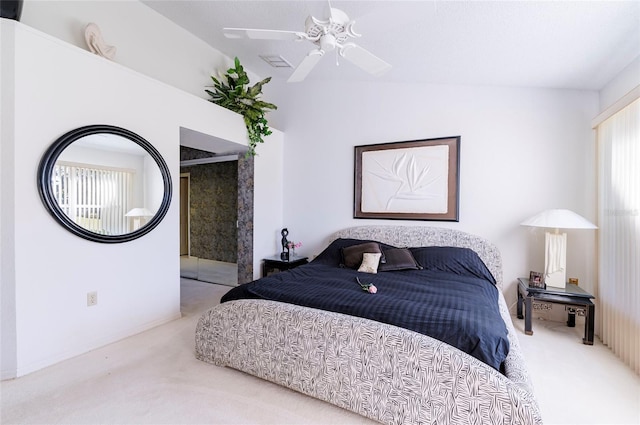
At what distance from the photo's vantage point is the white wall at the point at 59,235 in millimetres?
1958

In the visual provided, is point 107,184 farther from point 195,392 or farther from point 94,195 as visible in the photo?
point 195,392

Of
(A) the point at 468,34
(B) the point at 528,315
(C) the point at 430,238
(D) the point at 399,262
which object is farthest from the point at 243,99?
(B) the point at 528,315

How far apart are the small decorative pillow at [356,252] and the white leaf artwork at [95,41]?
2998 millimetres

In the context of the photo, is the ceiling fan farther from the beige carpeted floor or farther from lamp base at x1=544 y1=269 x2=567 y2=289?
lamp base at x1=544 y1=269 x2=567 y2=289

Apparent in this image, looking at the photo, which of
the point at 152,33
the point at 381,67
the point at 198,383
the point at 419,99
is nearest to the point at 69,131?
the point at 152,33

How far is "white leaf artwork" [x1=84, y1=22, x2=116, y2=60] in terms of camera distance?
2473mm

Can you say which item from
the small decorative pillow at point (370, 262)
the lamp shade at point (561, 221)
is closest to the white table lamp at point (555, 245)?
the lamp shade at point (561, 221)

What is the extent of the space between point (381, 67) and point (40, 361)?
3382 millimetres

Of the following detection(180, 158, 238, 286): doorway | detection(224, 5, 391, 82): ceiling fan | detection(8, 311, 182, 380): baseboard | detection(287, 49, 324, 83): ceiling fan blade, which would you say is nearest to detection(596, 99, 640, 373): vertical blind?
detection(224, 5, 391, 82): ceiling fan

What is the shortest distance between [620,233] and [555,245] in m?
0.51

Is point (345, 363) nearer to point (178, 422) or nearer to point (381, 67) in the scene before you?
point (178, 422)

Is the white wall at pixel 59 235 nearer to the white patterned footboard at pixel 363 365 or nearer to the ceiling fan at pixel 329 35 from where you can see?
the white patterned footboard at pixel 363 365

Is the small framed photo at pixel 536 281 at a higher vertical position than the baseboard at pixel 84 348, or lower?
higher

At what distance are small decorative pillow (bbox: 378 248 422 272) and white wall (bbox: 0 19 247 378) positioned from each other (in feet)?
7.69
